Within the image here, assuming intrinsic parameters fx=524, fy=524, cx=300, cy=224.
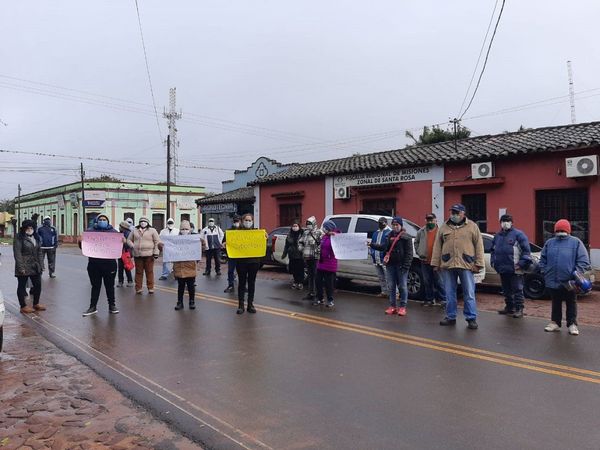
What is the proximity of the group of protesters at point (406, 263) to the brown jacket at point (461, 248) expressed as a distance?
1 cm

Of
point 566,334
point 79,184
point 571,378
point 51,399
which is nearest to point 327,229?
point 566,334

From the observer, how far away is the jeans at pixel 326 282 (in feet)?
32.8

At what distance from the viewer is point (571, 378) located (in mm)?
5340

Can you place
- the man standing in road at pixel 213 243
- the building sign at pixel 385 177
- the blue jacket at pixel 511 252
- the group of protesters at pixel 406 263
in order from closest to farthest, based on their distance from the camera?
1. the group of protesters at pixel 406 263
2. the blue jacket at pixel 511 252
3. the man standing in road at pixel 213 243
4. the building sign at pixel 385 177

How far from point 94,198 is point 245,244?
42.9 meters

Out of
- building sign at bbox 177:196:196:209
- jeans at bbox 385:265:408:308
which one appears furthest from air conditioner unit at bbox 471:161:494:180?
building sign at bbox 177:196:196:209

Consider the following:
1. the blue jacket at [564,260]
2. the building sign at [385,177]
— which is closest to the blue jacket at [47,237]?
the building sign at [385,177]

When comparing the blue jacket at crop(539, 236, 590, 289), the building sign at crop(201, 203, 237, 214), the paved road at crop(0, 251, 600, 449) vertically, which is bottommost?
the paved road at crop(0, 251, 600, 449)

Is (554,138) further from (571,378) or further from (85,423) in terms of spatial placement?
(85,423)

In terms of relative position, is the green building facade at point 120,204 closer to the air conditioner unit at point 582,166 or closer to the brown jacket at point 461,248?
the air conditioner unit at point 582,166

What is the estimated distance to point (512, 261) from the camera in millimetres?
9086

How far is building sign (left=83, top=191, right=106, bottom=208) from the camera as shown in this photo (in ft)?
158

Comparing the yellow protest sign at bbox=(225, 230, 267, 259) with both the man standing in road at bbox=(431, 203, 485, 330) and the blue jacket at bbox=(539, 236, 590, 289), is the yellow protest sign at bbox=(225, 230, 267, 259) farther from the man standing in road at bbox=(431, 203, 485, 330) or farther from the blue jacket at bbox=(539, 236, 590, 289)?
the blue jacket at bbox=(539, 236, 590, 289)

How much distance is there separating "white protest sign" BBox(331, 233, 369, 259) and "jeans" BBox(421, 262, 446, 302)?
131cm
